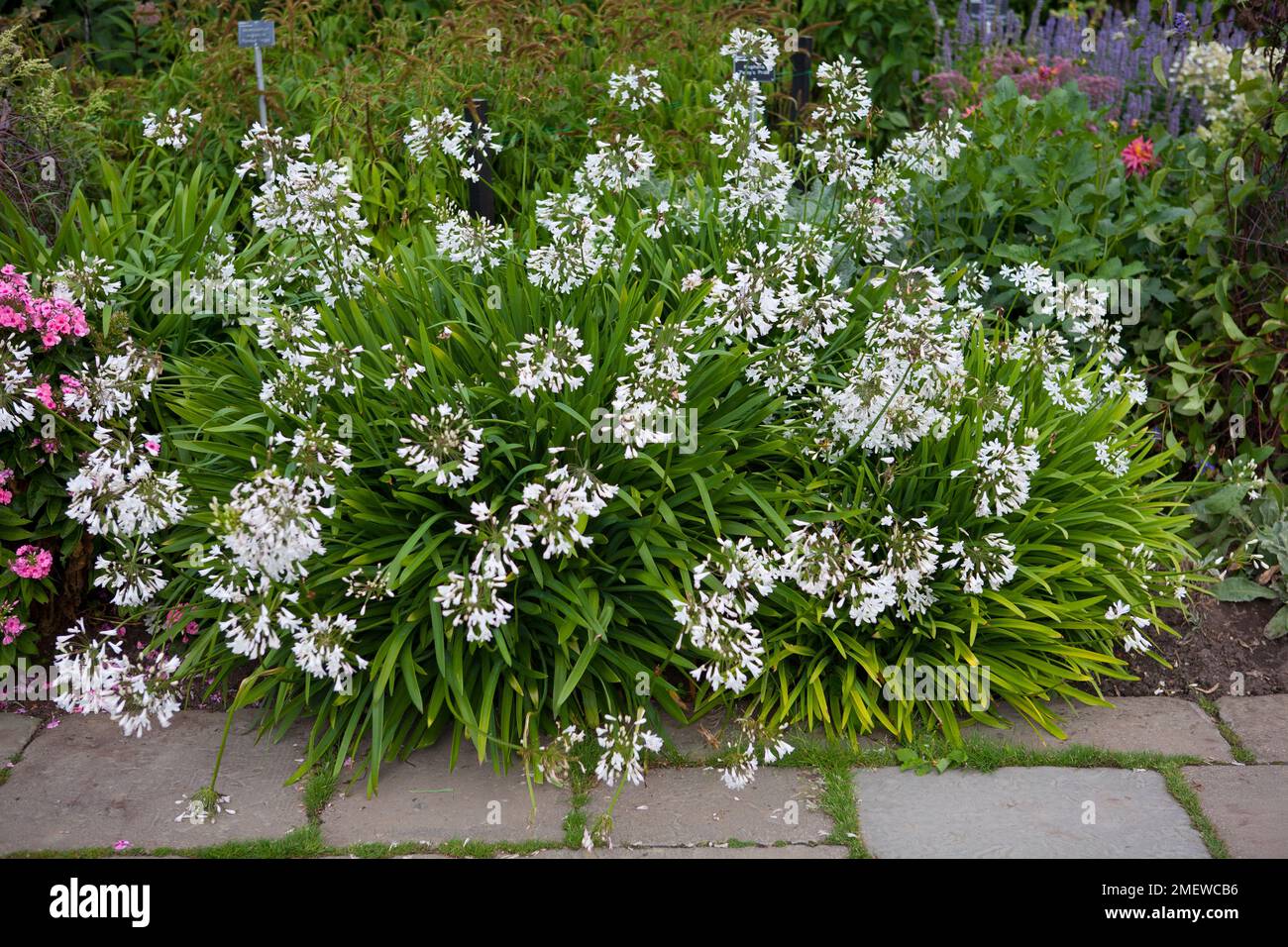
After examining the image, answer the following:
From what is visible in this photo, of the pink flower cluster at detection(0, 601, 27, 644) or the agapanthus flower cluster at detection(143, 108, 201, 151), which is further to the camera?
the agapanthus flower cluster at detection(143, 108, 201, 151)

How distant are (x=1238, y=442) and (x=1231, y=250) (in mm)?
795

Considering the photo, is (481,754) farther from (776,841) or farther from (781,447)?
(781,447)

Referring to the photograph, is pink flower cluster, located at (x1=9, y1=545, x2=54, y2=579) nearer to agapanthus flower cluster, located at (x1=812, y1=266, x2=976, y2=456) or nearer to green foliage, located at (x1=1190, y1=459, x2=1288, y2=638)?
agapanthus flower cluster, located at (x1=812, y1=266, x2=976, y2=456)

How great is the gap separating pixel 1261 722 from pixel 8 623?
4.15 m

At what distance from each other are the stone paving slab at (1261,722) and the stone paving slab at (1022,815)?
1.45 feet

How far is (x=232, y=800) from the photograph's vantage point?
3.55m

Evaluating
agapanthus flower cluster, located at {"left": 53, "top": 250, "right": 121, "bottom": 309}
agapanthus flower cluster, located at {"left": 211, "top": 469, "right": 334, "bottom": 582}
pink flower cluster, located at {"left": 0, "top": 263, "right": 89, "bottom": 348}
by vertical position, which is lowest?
agapanthus flower cluster, located at {"left": 211, "top": 469, "right": 334, "bottom": 582}

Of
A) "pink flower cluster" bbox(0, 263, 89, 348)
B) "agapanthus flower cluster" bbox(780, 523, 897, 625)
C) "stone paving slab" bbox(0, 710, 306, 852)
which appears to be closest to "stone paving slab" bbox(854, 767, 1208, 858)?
"agapanthus flower cluster" bbox(780, 523, 897, 625)

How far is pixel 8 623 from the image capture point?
13.3ft

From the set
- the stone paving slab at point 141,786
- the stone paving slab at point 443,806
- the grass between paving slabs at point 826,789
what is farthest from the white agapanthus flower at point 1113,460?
the stone paving slab at point 141,786

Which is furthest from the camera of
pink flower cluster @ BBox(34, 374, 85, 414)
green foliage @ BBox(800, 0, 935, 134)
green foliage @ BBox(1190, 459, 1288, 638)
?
green foliage @ BBox(800, 0, 935, 134)

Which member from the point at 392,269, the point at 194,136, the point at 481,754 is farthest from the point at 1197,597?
the point at 194,136

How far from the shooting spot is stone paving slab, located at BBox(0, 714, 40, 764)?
381 cm

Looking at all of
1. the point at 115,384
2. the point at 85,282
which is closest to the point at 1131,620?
the point at 115,384
